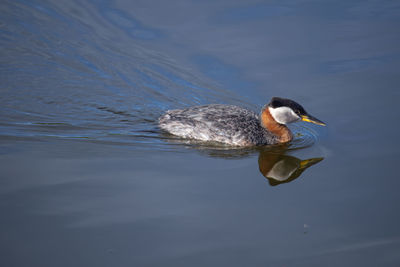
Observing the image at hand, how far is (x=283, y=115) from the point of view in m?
9.54

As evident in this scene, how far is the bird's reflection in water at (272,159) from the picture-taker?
8.01 m

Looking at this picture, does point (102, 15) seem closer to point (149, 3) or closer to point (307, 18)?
point (149, 3)

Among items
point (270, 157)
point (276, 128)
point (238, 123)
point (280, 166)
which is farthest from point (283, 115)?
point (280, 166)

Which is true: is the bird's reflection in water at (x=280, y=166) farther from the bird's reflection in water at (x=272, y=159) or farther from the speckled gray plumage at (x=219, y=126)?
the speckled gray plumage at (x=219, y=126)

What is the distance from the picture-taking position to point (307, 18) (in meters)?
13.7

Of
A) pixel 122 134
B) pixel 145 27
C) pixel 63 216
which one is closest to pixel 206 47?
pixel 145 27

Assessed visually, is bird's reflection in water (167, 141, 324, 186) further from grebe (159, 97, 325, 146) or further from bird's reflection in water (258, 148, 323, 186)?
grebe (159, 97, 325, 146)

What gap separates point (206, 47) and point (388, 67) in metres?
4.38

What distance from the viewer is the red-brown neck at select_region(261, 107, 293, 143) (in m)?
9.62

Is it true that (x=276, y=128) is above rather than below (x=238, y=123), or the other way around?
below

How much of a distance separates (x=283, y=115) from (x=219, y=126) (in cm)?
126

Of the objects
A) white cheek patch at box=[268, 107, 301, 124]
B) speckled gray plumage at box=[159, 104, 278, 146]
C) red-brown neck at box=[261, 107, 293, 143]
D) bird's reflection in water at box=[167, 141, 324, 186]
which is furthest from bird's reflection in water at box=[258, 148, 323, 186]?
white cheek patch at box=[268, 107, 301, 124]

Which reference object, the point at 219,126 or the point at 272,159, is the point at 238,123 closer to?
the point at 219,126

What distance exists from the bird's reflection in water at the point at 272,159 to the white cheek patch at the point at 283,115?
50cm
